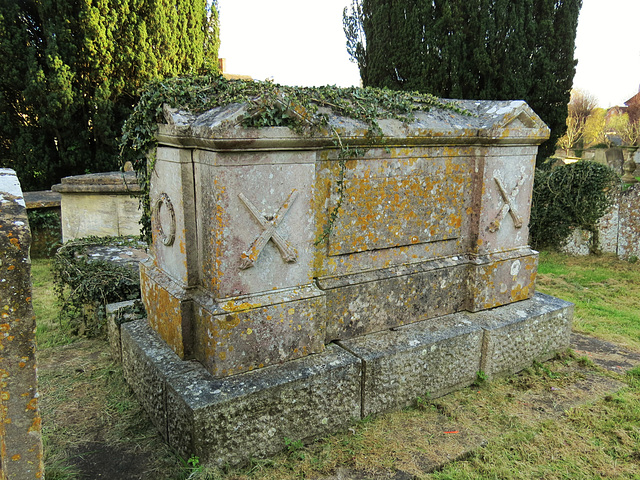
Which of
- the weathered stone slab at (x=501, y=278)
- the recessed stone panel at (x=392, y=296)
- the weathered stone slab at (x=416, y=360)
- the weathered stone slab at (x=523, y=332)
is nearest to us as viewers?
the weathered stone slab at (x=416, y=360)

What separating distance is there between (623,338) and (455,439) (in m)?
2.58

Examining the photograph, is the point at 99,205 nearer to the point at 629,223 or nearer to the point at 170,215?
the point at 170,215

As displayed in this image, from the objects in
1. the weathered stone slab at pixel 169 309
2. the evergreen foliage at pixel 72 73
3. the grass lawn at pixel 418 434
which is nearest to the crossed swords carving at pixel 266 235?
the weathered stone slab at pixel 169 309

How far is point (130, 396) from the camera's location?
326 cm

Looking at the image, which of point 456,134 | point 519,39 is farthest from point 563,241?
A: point 456,134

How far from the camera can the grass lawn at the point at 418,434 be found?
2.60 meters

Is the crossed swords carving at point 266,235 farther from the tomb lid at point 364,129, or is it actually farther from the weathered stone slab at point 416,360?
the weathered stone slab at point 416,360

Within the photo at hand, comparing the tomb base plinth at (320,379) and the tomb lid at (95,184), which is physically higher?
the tomb lid at (95,184)

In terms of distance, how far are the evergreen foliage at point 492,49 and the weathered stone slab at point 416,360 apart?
7.42 meters

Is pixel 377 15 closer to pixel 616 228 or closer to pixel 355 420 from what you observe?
pixel 616 228

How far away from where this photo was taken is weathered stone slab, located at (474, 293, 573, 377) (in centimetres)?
354

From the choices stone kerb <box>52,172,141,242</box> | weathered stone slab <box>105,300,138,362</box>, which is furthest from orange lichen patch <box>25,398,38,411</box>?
stone kerb <box>52,172,141,242</box>

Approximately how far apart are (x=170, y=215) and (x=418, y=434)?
2.03 m

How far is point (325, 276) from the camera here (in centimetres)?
310
